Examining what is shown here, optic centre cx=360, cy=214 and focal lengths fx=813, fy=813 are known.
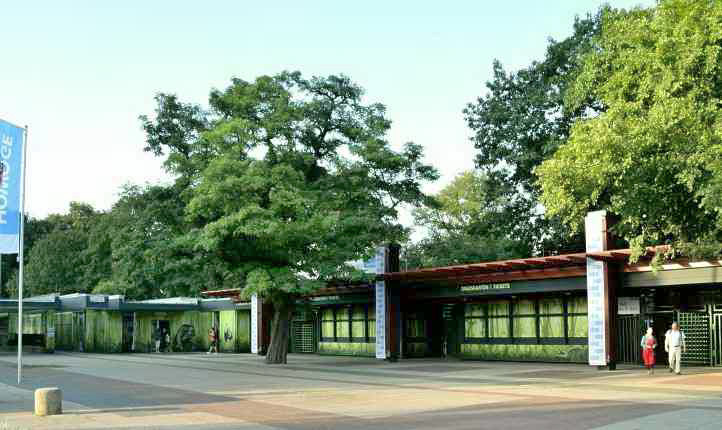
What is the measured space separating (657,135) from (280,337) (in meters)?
20.0

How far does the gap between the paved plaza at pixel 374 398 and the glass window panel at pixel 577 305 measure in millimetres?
2248

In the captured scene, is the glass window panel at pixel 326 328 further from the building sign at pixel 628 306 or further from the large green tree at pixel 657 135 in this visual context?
the large green tree at pixel 657 135

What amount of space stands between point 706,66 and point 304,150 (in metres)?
18.4

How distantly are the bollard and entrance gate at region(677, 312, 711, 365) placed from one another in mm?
21683

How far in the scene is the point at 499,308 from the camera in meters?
34.6

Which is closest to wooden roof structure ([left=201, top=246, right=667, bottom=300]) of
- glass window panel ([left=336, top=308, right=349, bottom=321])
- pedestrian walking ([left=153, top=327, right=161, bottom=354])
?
glass window panel ([left=336, top=308, right=349, bottom=321])

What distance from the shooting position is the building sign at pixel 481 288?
32388 mm

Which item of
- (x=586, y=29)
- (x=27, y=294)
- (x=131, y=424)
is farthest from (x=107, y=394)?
(x=27, y=294)

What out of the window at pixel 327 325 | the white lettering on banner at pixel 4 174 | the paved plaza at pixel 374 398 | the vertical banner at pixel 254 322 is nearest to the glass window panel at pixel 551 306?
the paved plaza at pixel 374 398

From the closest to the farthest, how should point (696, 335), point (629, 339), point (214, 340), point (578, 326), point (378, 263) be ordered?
point (696, 335), point (629, 339), point (578, 326), point (378, 263), point (214, 340)

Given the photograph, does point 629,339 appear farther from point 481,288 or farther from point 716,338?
point 481,288

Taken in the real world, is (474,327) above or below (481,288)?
below

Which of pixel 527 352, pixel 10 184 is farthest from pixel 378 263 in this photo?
pixel 10 184

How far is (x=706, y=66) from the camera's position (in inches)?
771
